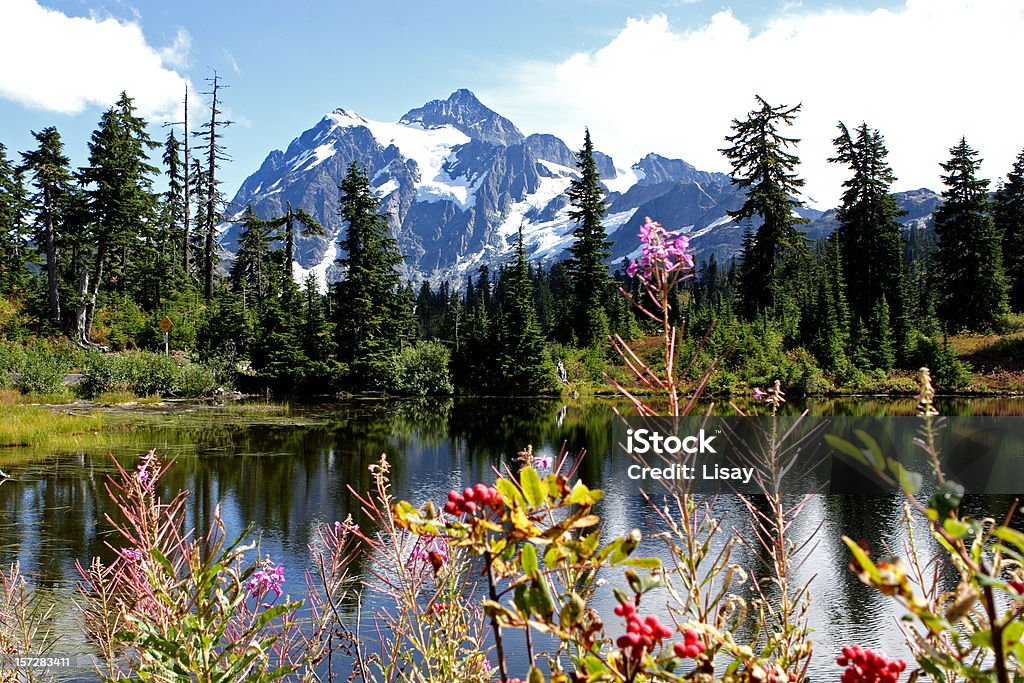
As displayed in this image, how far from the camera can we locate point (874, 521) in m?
9.07

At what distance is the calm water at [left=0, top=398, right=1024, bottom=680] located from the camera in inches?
258

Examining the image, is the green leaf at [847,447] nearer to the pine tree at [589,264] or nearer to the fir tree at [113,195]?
the fir tree at [113,195]

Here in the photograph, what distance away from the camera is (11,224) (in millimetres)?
26531

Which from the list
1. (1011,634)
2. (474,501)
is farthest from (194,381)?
(1011,634)

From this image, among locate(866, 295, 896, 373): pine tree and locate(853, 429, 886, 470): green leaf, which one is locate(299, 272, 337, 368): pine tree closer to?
locate(866, 295, 896, 373): pine tree

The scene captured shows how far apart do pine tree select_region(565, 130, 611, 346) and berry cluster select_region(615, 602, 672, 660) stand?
31496 millimetres

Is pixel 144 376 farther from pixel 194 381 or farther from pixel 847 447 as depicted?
pixel 847 447

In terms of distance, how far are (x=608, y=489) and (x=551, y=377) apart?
1819cm

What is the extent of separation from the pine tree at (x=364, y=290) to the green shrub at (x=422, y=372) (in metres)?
0.57

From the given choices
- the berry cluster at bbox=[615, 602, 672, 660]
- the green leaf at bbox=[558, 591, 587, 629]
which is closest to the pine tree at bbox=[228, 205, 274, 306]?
the green leaf at bbox=[558, 591, 587, 629]

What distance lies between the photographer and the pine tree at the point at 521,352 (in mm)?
29156

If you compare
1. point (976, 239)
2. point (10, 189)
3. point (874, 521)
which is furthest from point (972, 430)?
point (10, 189)

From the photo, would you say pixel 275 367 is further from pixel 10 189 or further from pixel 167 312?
pixel 10 189

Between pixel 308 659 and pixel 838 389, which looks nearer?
pixel 308 659
